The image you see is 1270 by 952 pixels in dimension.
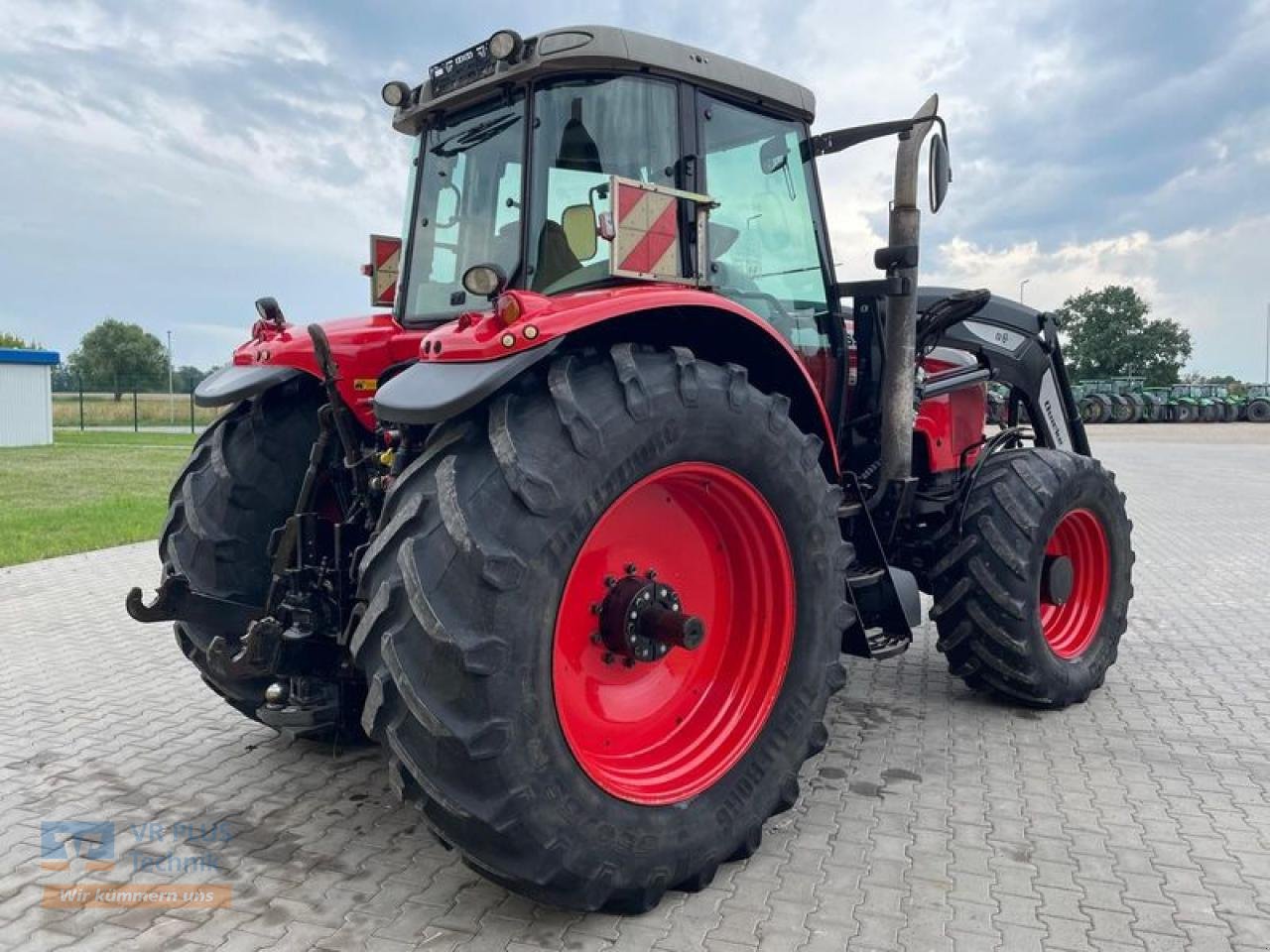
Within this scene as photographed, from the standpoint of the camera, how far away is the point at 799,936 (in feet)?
8.38

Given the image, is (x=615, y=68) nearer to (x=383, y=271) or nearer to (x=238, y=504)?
(x=383, y=271)

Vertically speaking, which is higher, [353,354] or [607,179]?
[607,179]

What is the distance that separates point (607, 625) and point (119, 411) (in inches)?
1409

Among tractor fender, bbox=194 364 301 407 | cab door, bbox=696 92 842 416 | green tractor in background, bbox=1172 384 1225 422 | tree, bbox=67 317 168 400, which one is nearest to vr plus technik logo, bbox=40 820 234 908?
tractor fender, bbox=194 364 301 407

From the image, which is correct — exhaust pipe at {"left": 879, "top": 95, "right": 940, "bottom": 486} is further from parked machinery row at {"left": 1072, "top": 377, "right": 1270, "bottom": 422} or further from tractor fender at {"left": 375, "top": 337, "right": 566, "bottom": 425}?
parked machinery row at {"left": 1072, "top": 377, "right": 1270, "bottom": 422}

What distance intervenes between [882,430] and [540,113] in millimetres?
1977

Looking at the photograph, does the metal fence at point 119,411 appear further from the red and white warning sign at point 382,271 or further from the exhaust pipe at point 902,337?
the exhaust pipe at point 902,337

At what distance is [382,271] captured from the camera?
4238 mm

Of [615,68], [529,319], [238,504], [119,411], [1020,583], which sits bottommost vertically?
[119,411]

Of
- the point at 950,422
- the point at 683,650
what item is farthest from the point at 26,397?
the point at 683,650

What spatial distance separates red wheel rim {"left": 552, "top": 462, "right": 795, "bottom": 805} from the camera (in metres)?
2.87

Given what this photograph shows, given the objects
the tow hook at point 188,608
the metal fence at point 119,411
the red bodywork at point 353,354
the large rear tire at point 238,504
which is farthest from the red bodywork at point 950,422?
the metal fence at point 119,411

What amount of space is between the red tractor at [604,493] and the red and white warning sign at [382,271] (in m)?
0.03

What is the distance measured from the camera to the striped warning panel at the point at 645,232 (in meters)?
2.87
